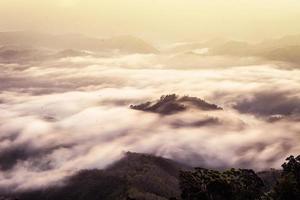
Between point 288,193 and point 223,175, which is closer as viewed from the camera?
point 288,193

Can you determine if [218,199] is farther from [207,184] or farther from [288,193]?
[288,193]

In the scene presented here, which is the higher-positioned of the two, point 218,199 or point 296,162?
point 296,162

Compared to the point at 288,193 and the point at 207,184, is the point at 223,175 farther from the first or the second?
the point at 288,193

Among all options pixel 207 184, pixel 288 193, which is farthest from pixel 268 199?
pixel 207 184

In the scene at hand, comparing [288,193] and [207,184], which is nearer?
[288,193]

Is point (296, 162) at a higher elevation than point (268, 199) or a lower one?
higher

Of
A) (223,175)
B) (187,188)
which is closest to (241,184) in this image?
(223,175)

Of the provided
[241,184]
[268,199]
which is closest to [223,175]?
[241,184]
